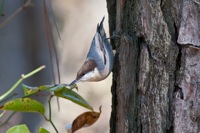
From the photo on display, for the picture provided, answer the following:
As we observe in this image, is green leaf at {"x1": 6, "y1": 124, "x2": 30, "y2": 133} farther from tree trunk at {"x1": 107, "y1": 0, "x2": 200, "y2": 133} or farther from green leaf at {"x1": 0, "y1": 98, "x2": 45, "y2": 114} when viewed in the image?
tree trunk at {"x1": 107, "y1": 0, "x2": 200, "y2": 133}

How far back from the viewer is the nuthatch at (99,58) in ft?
2.36

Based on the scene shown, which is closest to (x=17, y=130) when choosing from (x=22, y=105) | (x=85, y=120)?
(x=22, y=105)

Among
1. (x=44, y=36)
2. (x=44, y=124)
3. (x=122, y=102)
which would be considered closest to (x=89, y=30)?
(x=44, y=36)

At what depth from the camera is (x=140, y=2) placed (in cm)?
64

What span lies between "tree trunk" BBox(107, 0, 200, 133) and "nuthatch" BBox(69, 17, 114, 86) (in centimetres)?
6

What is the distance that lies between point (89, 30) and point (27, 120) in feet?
1.21

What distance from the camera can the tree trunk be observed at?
60 centimetres

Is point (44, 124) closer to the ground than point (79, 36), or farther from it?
closer to the ground

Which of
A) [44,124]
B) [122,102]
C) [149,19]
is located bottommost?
[44,124]

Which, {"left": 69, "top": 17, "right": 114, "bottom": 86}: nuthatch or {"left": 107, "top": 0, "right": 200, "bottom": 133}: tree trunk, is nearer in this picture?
{"left": 107, "top": 0, "right": 200, "bottom": 133}: tree trunk

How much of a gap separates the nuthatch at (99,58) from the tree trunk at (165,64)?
6 centimetres

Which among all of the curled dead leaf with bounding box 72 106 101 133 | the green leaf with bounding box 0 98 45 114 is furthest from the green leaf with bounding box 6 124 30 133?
the curled dead leaf with bounding box 72 106 101 133

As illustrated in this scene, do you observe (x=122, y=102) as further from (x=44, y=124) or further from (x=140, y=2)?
(x=44, y=124)

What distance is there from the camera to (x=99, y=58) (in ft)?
2.45
